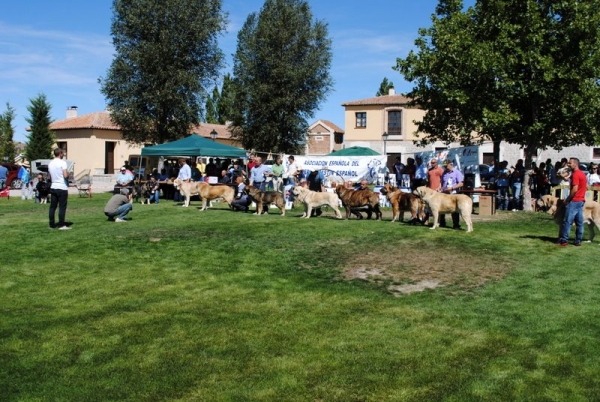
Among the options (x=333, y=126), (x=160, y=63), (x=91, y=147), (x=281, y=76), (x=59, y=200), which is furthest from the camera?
(x=333, y=126)

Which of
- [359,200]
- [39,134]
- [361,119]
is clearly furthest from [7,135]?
[359,200]

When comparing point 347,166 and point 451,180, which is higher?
point 347,166

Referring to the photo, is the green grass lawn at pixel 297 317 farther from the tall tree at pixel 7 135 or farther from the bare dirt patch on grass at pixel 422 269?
the tall tree at pixel 7 135

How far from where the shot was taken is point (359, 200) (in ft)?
52.8

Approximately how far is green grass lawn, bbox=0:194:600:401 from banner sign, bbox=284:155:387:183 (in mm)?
10438

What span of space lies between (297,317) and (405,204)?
8.29 m

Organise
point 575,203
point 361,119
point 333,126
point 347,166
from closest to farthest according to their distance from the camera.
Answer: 1. point 575,203
2. point 347,166
3. point 361,119
4. point 333,126

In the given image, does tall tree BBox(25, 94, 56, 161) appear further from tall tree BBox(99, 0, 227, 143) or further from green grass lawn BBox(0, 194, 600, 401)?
green grass lawn BBox(0, 194, 600, 401)

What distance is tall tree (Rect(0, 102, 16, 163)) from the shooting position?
1838 inches

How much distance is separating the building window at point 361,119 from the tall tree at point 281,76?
12732 mm

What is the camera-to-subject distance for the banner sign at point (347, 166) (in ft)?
77.2

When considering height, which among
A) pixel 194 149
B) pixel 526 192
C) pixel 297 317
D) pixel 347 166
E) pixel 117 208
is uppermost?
pixel 194 149

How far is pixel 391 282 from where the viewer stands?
29.6ft

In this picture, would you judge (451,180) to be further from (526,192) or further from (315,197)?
(526,192)
